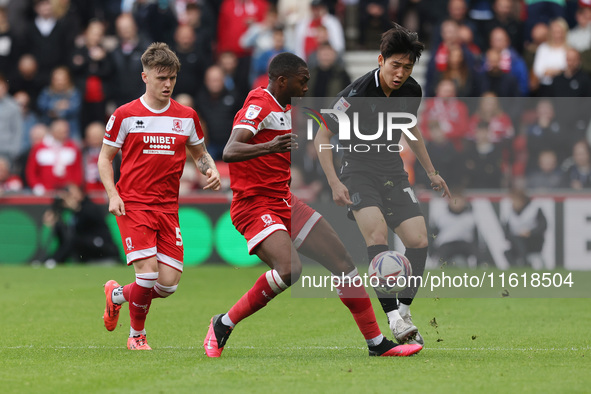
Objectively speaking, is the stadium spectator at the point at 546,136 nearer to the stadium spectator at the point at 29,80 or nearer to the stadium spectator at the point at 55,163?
the stadium spectator at the point at 55,163

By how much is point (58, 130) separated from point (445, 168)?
730 centimetres

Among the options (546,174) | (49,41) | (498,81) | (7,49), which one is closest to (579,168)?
(546,174)

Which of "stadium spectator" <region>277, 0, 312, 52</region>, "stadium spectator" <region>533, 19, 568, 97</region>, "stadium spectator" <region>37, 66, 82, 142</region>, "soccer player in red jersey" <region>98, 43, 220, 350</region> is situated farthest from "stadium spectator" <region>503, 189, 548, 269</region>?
"stadium spectator" <region>37, 66, 82, 142</region>

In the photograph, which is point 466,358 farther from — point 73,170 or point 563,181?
point 73,170

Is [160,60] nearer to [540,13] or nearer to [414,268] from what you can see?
[414,268]

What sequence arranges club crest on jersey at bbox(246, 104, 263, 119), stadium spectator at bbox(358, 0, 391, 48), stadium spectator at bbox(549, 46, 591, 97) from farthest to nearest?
stadium spectator at bbox(358, 0, 391, 48), stadium spectator at bbox(549, 46, 591, 97), club crest on jersey at bbox(246, 104, 263, 119)

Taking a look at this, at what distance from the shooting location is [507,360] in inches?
287

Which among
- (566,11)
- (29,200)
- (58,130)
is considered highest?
(566,11)

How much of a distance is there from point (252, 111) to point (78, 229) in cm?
905

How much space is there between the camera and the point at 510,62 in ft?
53.7

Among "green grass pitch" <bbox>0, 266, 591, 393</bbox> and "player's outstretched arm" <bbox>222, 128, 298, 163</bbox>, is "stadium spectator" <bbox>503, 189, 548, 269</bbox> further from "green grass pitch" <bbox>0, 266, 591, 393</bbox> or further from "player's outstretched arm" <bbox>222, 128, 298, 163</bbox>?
"player's outstretched arm" <bbox>222, 128, 298, 163</bbox>

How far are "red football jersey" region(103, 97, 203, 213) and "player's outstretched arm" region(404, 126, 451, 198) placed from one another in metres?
1.85

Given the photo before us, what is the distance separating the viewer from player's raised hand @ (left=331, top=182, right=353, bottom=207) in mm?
7633

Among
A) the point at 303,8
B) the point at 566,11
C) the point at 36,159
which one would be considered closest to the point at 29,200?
the point at 36,159
